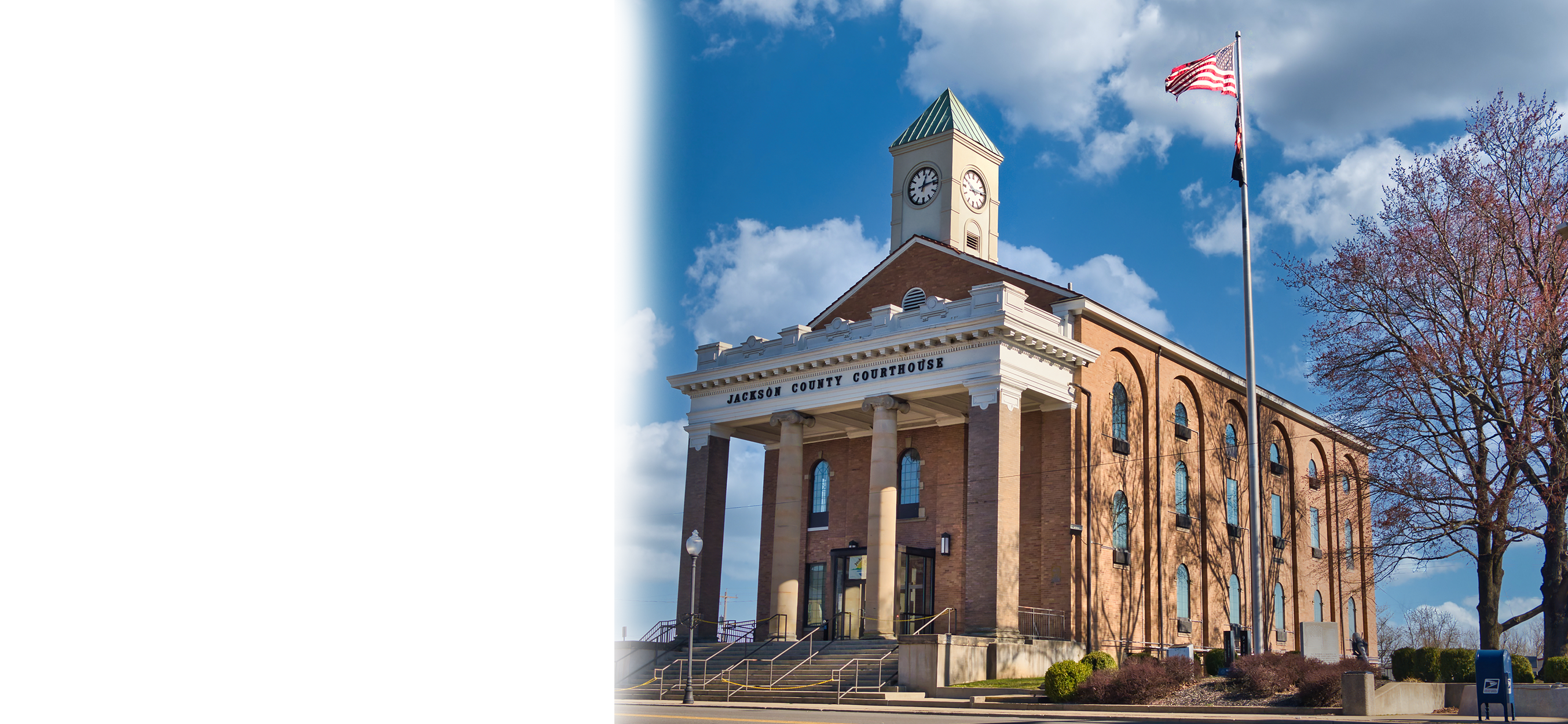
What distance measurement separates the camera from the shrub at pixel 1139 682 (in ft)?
64.3

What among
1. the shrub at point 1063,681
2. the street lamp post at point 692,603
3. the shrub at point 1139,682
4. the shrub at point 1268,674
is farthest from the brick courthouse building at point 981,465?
the shrub at point 1268,674

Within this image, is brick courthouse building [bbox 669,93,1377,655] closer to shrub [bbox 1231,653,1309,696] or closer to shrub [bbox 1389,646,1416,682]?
shrub [bbox 1389,646,1416,682]

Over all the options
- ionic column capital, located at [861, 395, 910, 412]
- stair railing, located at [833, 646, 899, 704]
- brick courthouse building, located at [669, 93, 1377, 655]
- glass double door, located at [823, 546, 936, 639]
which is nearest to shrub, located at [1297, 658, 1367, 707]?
stair railing, located at [833, 646, 899, 704]

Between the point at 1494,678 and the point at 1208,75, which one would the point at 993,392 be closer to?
the point at 1208,75

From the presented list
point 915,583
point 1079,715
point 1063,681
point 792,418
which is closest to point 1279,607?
point 915,583

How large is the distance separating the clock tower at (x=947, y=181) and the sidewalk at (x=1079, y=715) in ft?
67.2

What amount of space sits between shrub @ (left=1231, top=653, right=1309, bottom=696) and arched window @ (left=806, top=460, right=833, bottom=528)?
54.1 ft

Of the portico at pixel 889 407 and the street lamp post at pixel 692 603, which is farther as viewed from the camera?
the portico at pixel 889 407

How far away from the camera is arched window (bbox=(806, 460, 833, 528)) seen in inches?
1390

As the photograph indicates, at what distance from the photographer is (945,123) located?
133 ft

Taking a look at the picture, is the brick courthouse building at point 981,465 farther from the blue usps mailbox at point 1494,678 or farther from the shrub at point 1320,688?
the blue usps mailbox at point 1494,678
